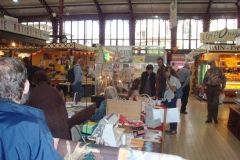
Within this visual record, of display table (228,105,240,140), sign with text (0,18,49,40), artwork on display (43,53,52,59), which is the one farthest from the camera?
artwork on display (43,53,52,59)

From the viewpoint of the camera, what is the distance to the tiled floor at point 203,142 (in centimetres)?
434

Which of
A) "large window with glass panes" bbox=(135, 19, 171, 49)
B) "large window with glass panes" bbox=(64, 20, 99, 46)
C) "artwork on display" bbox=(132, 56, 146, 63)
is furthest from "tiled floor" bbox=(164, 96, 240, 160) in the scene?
"large window with glass panes" bbox=(64, 20, 99, 46)

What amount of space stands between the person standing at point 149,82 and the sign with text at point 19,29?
2.86 meters

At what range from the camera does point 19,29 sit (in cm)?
575

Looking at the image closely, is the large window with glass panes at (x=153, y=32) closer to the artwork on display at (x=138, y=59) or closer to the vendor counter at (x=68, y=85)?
the vendor counter at (x=68, y=85)

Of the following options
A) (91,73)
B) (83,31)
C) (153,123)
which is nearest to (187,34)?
(83,31)

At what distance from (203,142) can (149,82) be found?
6.24 ft

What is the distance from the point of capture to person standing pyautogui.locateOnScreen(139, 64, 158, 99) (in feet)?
20.5

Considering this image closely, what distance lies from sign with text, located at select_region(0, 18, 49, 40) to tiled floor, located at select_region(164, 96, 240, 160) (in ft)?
12.7

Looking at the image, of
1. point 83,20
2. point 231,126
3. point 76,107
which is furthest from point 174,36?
point 76,107

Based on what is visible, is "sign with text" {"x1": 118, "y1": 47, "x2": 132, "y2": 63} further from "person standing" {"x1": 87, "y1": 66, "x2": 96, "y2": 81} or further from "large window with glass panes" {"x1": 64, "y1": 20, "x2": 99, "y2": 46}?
"large window with glass panes" {"x1": 64, "y1": 20, "x2": 99, "y2": 46}

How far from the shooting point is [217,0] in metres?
18.0

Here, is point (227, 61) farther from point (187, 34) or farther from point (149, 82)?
point (187, 34)

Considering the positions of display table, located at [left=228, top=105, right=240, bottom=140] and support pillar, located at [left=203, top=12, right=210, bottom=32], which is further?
support pillar, located at [left=203, top=12, right=210, bottom=32]
